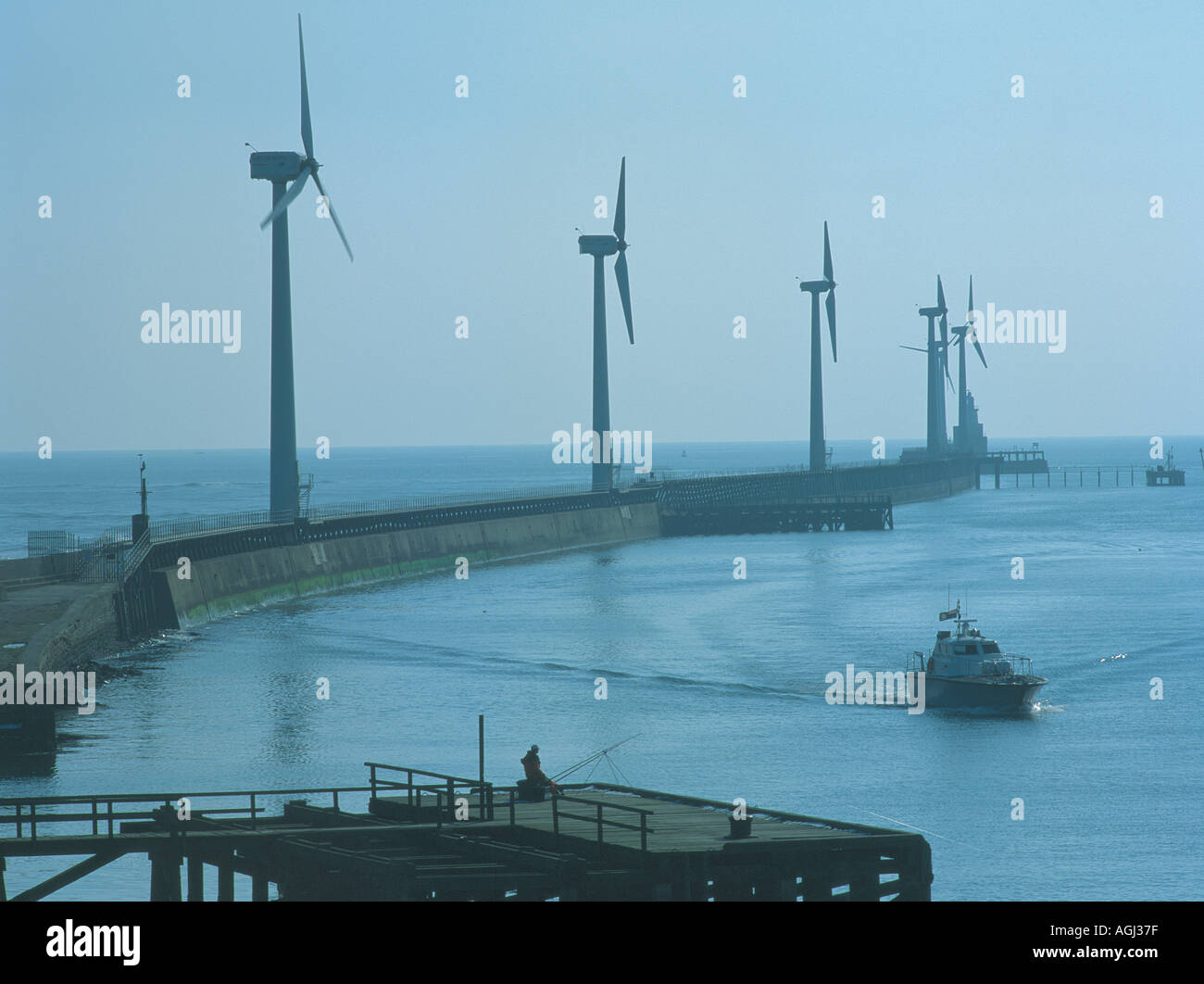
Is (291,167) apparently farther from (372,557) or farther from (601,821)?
(601,821)

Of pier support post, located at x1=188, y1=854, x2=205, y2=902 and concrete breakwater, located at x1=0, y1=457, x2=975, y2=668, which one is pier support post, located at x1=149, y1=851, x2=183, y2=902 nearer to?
pier support post, located at x1=188, y1=854, x2=205, y2=902

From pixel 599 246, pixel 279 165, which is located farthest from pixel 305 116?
pixel 599 246

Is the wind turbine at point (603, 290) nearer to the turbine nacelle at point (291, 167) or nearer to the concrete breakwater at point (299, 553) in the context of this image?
the concrete breakwater at point (299, 553)

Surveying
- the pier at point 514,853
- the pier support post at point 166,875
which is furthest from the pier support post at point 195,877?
the pier support post at point 166,875

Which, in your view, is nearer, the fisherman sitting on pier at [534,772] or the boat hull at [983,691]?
the fisherman sitting on pier at [534,772]

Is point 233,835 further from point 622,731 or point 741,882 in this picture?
point 622,731
